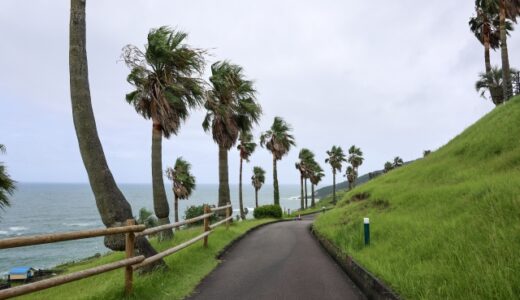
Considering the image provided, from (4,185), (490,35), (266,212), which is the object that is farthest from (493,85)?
(4,185)

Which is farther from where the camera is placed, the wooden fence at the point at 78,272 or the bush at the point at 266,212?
the bush at the point at 266,212

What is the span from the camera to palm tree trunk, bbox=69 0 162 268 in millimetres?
7723

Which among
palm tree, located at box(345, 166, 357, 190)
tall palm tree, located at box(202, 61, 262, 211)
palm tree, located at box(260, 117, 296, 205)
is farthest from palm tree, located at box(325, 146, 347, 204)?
tall palm tree, located at box(202, 61, 262, 211)

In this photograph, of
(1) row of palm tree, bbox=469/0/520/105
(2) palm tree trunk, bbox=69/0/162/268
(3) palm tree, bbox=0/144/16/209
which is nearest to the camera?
(2) palm tree trunk, bbox=69/0/162/268

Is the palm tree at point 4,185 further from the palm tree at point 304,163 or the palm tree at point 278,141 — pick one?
the palm tree at point 304,163

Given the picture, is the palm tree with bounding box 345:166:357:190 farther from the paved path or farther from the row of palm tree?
the paved path

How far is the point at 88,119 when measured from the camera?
26.0ft

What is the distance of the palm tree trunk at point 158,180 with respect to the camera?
1619 centimetres

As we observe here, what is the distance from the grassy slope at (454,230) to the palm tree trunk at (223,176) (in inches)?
396

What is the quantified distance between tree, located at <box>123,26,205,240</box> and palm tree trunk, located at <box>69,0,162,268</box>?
19.4 feet

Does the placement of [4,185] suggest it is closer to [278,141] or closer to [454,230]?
[454,230]

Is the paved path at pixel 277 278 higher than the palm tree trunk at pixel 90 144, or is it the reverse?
the palm tree trunk at pixel 90 144

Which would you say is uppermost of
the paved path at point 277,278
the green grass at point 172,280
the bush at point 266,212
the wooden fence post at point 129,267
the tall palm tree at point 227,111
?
the tall palm tree at point 227,111

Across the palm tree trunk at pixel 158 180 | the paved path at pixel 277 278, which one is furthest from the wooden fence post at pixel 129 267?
the palm tree trunk at pixel 158 180
